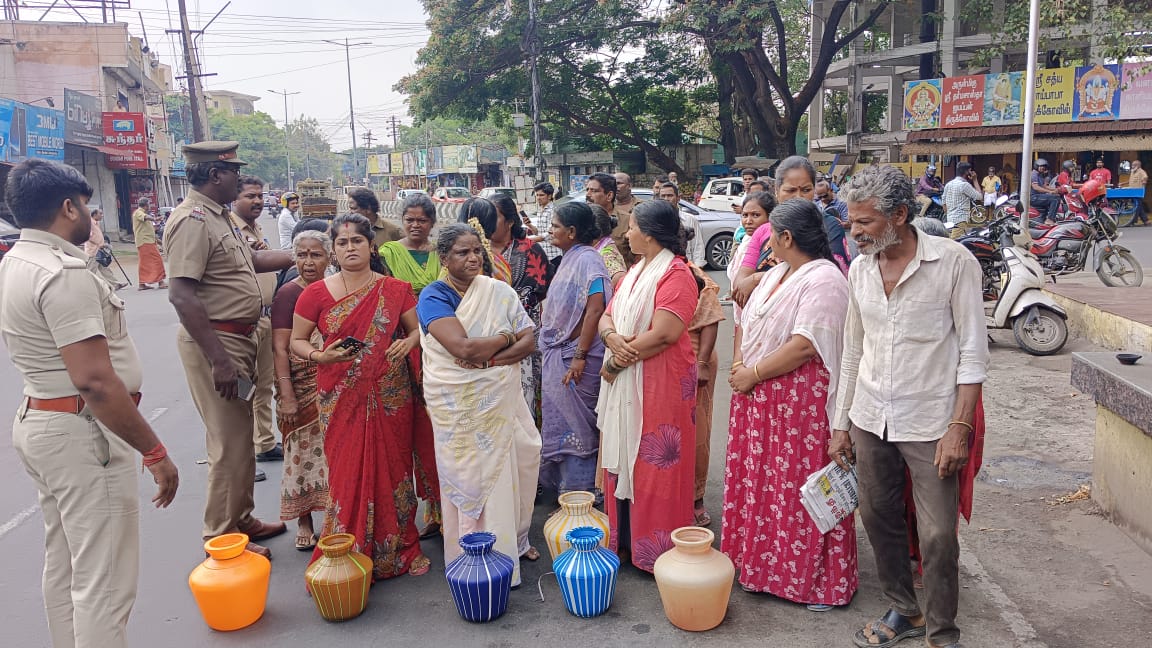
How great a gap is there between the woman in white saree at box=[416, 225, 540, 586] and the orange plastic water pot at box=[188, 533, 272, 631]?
32.7 inches

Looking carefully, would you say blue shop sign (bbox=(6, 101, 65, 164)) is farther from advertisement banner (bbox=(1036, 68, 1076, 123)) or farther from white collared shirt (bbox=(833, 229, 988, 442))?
advertisement banner (bbox=(1036, 68, 1076, 123))

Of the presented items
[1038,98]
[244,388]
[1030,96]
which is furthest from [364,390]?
[1038,98]

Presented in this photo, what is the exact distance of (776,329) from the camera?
11.1 feet

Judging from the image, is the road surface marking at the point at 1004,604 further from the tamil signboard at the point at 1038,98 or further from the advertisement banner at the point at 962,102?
the advertisement banner at the point at 962,102

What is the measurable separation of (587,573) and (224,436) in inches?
76.9

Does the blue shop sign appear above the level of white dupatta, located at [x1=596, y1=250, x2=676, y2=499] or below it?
above

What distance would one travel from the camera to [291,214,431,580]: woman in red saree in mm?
3766

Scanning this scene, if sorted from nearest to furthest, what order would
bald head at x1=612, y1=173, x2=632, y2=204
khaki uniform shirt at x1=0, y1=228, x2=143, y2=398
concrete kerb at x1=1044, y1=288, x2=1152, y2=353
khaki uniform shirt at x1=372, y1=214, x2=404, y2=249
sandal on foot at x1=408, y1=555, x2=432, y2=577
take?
khaki uniform shirt at x1=0, y1=228, x2=143, y2=398 < sandal on foot at x1=408, y1=555, x2=432, y2=577 < khaki uniform shirt at x1=372, y1=214, x2=404, y2=249 < concrete kerb at x1=1044, y1=288, x2=1152, y2=353 < bald head at x1=612, y1=173, x2=632, y2=204

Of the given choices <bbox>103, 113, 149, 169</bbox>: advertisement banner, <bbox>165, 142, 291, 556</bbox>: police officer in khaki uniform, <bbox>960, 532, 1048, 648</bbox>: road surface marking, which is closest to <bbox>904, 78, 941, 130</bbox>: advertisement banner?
<bbox>960, 532, 1048, 648</bbox>: road surface marking

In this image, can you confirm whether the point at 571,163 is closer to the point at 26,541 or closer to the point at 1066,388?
the point at 1066,388

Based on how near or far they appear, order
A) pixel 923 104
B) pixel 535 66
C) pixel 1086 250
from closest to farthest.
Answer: pixel 1086 250 < pixel 923 104 < pixel 535 66

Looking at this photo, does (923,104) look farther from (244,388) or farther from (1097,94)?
(244,388)

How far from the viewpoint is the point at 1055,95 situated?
18.2 metres

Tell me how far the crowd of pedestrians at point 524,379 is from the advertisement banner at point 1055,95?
16.6 meters
